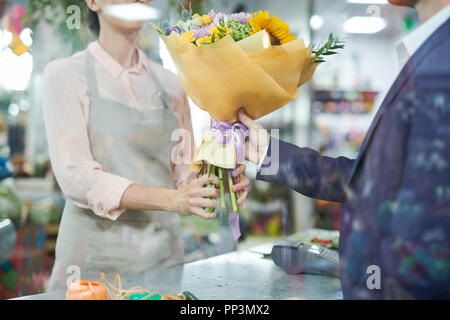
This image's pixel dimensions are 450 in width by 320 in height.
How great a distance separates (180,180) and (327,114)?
2.05ft

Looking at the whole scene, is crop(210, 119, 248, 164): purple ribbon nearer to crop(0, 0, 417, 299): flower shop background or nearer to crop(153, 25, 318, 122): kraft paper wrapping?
crop(153, 25, 318, 122): kraft paper wrapping

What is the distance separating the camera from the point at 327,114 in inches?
67.1

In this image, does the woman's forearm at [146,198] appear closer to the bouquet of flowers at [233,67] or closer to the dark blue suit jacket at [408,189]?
the bouquet of flowers at [233,67]

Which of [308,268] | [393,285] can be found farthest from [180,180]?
[393,285]

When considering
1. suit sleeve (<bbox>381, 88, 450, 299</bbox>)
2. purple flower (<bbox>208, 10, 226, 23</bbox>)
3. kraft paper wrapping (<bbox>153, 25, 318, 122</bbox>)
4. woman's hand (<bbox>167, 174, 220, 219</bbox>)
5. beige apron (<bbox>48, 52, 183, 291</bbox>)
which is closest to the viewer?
suit sleeve (<bbox>381, 88, 450, 299</bbox>)

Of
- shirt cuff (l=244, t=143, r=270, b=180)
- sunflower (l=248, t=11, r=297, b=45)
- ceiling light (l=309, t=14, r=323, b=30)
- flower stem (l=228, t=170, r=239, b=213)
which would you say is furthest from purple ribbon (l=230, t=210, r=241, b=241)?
ceiling light (l=309, t=14, r=323, b=30)

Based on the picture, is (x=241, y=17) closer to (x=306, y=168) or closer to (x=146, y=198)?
(x=306, y=168)

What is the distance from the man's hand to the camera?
4.37 feet

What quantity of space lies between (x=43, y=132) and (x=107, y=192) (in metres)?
0.33

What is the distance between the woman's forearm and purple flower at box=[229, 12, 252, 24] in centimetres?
59

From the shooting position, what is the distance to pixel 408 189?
1062 millimetres

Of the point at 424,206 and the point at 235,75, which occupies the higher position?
the point at 235,75

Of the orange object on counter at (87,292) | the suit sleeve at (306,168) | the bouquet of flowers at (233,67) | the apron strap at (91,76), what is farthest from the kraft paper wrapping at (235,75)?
the orange object on counter at (87,292)

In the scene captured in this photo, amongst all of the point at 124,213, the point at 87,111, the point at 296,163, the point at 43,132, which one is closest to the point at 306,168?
the point at 296,163
